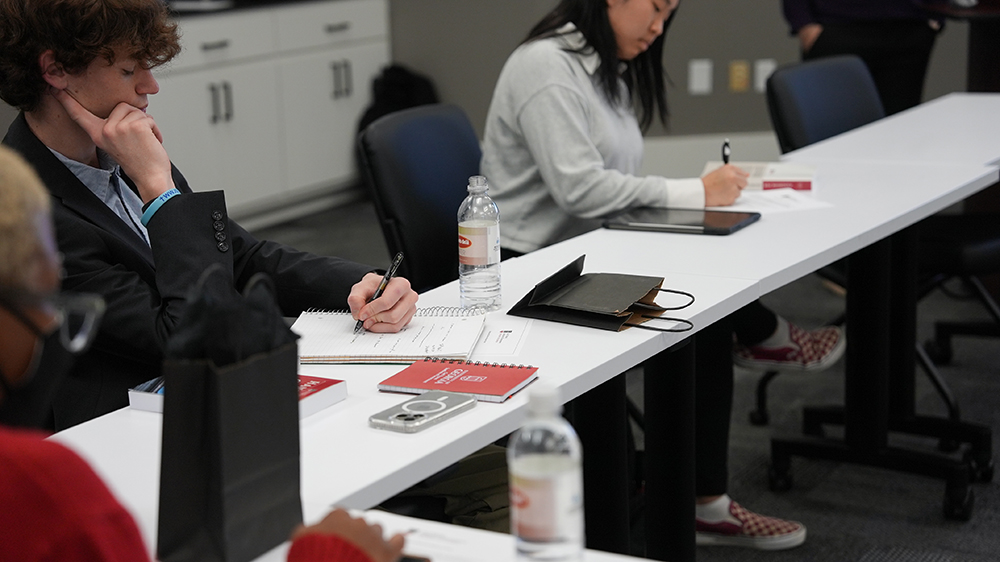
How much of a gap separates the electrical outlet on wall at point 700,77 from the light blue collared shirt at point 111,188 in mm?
3950

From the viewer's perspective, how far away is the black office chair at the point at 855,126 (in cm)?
269

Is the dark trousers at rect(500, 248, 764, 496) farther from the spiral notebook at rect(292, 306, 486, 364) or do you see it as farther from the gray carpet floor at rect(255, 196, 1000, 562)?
the spiral notebook at rect(292, 306, 486, 364)

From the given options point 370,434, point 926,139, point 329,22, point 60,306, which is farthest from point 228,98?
point 60,306

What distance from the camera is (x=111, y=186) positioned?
1.66 meters

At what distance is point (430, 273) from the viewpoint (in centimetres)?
226

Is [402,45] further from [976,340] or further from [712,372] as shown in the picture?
[712,372]

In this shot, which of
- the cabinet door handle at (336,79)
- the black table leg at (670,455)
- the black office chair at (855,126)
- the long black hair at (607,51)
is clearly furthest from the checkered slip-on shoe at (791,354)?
the cabinet door handle at (336,79)

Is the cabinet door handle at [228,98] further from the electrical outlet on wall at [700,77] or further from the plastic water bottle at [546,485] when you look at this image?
the plastic water bottle at [546,485]

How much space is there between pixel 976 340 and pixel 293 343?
2.98m

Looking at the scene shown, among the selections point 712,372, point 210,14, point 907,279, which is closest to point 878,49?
point 907,279

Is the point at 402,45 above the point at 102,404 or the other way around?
above

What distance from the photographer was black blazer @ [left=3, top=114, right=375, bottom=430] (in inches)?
58.4

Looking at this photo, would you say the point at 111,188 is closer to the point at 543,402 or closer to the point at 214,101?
the point at 543,402

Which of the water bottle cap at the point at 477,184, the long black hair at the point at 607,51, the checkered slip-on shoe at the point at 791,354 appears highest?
the long black hair at the point at 607,51
